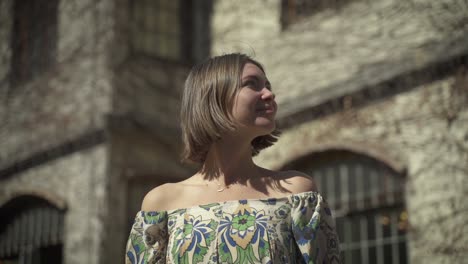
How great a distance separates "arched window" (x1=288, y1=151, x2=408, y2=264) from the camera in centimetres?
642

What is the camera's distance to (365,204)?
6707 millimetres

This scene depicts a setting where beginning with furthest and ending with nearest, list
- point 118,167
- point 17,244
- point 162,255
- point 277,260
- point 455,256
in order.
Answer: point 17,244 < point 118,167 < point 455,256 < point 162,255 < point 277,260

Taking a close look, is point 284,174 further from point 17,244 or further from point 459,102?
point 17,244

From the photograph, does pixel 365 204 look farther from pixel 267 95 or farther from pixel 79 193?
pixel 267 95

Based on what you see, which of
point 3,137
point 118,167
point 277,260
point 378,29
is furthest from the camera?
point 3,137

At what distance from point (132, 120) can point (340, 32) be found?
2735mm

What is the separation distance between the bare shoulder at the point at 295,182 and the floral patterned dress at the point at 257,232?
1.1 inches

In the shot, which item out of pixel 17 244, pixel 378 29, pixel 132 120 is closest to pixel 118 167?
pixel 132 120

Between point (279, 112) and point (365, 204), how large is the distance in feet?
5.02

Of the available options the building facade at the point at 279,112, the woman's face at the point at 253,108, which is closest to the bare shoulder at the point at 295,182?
the woman's face at the point at 253,108

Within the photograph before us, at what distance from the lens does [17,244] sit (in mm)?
9422

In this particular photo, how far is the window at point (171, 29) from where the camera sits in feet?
29.7

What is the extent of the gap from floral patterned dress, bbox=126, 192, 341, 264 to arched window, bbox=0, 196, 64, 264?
7.00 metres

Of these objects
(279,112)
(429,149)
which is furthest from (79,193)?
(429,149)
